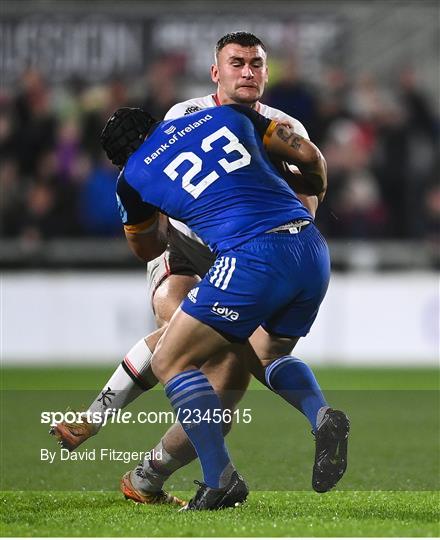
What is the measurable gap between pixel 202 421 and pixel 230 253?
28.2 inches

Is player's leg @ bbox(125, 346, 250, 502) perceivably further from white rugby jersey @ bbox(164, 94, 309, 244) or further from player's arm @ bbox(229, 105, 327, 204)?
player's arm @ bbox(229, 105, 327, 204)

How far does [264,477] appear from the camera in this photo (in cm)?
636

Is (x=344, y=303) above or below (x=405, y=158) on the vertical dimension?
below

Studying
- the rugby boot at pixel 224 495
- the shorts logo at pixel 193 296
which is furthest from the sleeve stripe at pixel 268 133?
the rugby boot at pixel 224 495

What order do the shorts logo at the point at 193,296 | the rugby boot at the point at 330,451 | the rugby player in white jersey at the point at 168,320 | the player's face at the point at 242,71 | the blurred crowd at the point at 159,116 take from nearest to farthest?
the rugby boot at the point at 330,451 < the shorts logo at the point at 193,296 < the rugby player in white jersey at the point at 168,320 < the player's face at the point at 242,71 < the blurred crowd at the point at 159,116

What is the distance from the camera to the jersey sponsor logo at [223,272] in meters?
4.96

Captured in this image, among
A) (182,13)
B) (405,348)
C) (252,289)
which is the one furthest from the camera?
(182,13)

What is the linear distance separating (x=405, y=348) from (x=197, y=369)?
850cm

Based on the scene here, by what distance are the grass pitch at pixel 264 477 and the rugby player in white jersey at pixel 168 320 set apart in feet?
0.67

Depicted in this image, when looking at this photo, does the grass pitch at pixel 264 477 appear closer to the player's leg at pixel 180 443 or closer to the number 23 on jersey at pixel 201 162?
the player's leg at pixel 180 443

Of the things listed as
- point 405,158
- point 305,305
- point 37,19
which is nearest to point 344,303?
point 405,158

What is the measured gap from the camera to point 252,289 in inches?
195

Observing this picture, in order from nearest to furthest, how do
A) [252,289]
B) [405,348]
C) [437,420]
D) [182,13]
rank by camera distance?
[252,289], [437,420], [405,348], [182,13]

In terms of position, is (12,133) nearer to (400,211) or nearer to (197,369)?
(400,211)
